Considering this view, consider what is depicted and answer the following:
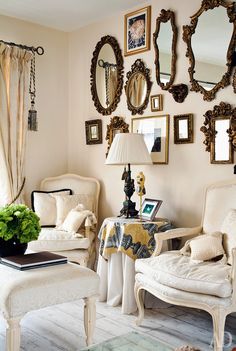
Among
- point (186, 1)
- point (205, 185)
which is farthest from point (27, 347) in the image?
point (186, 1)

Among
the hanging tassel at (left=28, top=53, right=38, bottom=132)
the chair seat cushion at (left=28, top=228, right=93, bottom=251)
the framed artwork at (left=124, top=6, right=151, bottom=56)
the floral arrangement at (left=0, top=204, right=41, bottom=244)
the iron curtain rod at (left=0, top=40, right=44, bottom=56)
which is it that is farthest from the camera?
the hanging tassel at (left=28, top=53, right=38, bottom=132)

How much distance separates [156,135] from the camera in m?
4.02

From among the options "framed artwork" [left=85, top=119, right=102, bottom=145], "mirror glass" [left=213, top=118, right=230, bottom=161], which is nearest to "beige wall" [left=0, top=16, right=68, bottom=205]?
"framed artwork" [left=85, top=119, right=102, bottom=145]

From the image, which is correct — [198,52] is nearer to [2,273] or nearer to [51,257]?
[51,257]

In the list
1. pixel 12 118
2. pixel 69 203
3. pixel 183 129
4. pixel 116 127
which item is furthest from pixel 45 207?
pixel 183 129

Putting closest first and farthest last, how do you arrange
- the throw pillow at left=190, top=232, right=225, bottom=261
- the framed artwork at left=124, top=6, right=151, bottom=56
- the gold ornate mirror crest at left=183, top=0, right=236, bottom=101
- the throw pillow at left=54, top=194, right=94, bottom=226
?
the throw pillow at left=190, top=232, right=225, bottom=261 < the gold ornate mirror crest at left=183, top=0, right=236, bottom=101 < the framed artwork at left=124, top=6, right=151, bottom=56 < the throw pillow at left=54, top=194, right=94, bottom=226

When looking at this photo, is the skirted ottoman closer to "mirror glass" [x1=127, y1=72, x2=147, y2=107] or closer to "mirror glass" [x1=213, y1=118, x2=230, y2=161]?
"mirror glass" [x1=213, y1=118, x2=230, y2=161]

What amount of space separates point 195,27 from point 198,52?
202mm

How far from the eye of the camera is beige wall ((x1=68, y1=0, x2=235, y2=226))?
3672mm

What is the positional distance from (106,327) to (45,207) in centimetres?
159

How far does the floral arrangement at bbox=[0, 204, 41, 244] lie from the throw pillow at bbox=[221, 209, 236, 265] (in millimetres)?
1286

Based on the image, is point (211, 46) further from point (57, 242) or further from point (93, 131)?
point (57, 242)

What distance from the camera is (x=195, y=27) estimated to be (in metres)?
3.64

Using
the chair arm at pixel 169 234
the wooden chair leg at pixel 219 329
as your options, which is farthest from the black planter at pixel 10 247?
the wooden chair leg at pixel 219 329
